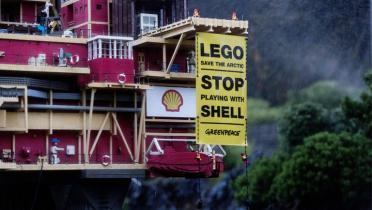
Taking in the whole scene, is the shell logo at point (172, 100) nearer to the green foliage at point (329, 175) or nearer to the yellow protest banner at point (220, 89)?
the yellow protest banner at point (220, 89)

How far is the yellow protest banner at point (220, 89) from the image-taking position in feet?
153

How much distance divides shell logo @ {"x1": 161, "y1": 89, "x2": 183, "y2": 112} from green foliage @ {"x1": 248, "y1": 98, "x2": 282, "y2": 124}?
23769mm

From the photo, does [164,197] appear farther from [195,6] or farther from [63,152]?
[63,152]

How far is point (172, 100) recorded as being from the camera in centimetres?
4881

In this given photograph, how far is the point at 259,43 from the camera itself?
6812 centimetres

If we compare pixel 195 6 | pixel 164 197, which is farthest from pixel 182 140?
pixel 164 197

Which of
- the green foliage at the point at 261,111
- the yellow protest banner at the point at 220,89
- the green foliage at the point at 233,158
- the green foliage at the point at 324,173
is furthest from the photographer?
the green foliage at the point at 233,158

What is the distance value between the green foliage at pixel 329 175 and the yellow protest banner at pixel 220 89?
16268 mm

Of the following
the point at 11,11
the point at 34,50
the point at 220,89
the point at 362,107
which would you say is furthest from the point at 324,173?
the point at 34,50

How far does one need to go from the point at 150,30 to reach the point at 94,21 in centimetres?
204

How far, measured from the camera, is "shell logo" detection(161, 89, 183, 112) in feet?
160

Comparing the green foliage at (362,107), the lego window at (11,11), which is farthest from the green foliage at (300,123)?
the lego window at (11,11)

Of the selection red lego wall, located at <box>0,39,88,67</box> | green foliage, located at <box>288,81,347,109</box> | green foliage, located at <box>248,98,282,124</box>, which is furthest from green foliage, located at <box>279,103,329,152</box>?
red lego wall, located at <box>0,39,88,67</box>

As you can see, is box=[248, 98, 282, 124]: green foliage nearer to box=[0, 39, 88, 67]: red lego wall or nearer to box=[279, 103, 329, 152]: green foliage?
box=[279, 103, 329, 152]: green foliage
